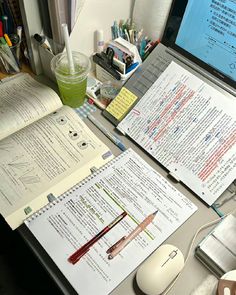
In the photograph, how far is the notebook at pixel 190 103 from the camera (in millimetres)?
766

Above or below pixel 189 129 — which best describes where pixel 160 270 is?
below

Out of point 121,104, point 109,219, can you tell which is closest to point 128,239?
point 109,219

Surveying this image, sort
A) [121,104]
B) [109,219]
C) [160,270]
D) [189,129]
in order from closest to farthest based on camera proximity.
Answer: [160,270]
[109,219]
[189,129]
[121,104]

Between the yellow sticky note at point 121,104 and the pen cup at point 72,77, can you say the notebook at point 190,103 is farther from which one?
the pen cup at point 72,77

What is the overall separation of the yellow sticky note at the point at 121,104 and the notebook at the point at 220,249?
1.35ft

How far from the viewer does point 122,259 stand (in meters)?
0.66

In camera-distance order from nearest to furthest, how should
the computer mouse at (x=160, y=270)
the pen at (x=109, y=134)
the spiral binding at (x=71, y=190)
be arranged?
1. the computer mouse at (x=160, y=270)
2. the spiral binding at (x=71, y=190)
3. the pen at (x=109, y=134)

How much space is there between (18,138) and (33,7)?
0.39m

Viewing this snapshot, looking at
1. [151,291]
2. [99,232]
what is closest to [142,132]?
[99,232]

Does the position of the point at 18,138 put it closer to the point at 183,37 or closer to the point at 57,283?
the point at 57,283

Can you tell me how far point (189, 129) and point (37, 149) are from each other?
41cm

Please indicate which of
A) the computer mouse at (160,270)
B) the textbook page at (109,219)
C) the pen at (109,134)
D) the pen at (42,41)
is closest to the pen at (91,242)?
the textbook page at (109,219)

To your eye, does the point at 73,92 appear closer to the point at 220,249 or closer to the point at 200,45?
the point at 200,45

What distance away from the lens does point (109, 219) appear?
0.72m
